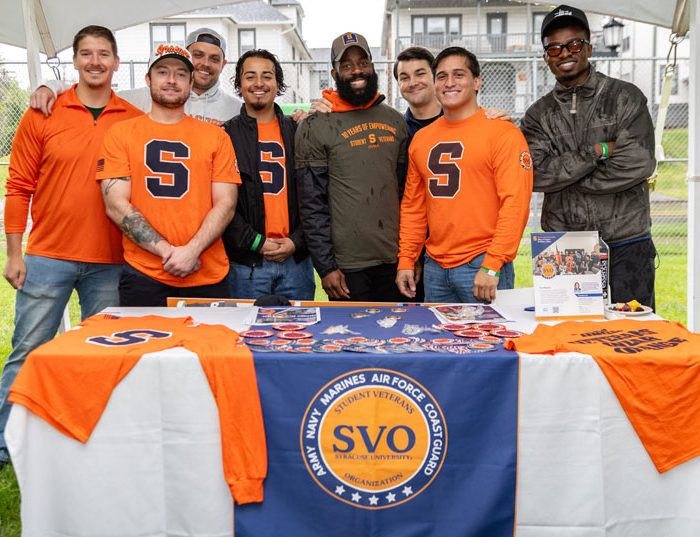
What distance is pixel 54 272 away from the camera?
3.31 metres

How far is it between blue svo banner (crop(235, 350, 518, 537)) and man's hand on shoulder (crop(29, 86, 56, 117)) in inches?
74.2

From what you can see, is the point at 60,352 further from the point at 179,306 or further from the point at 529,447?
the point at 529,447

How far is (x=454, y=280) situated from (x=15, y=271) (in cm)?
204

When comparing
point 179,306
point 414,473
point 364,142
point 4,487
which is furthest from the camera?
point 364,142

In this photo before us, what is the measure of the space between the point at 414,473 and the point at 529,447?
Answer: 1.19 feet

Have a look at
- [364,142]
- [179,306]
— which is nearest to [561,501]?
[179,306]

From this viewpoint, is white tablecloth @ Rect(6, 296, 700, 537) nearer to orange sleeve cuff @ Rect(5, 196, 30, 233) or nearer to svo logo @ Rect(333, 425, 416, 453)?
svo logo @ Rect(333, 425, 416, 453)

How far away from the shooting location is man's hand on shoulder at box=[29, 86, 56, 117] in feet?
10.7

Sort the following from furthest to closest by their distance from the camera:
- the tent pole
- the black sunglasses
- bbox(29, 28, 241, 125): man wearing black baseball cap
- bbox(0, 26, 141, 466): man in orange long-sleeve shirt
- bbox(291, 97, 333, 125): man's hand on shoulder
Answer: bbox(29, 28, 241, 125): man wearing black baseball cap, bbox(291, 97, 333, 125): man's hand on shoulder, the tent pole, bbox(0, 26, 141, 466): man in orange long-sleeve shirt, the black sunglasses

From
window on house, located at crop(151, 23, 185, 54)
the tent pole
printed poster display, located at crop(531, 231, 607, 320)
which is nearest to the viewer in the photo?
printed poster display, located at crop(531, 231, 607, 320)

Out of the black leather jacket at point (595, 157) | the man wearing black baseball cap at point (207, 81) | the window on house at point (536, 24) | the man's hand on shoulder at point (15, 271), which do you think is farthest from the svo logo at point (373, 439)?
the window on house at point (536, 24)

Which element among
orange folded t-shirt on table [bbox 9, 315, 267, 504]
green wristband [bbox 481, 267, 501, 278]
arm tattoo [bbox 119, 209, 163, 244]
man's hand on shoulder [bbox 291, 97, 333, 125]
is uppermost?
man's hand on shoulder [bbox 291, 97, 333, 125]

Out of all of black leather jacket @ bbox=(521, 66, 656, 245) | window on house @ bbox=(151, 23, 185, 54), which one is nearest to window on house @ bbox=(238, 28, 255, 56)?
window on house @ bbox=(151, 23, 185, 54)

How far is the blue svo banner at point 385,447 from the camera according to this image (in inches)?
84.8
